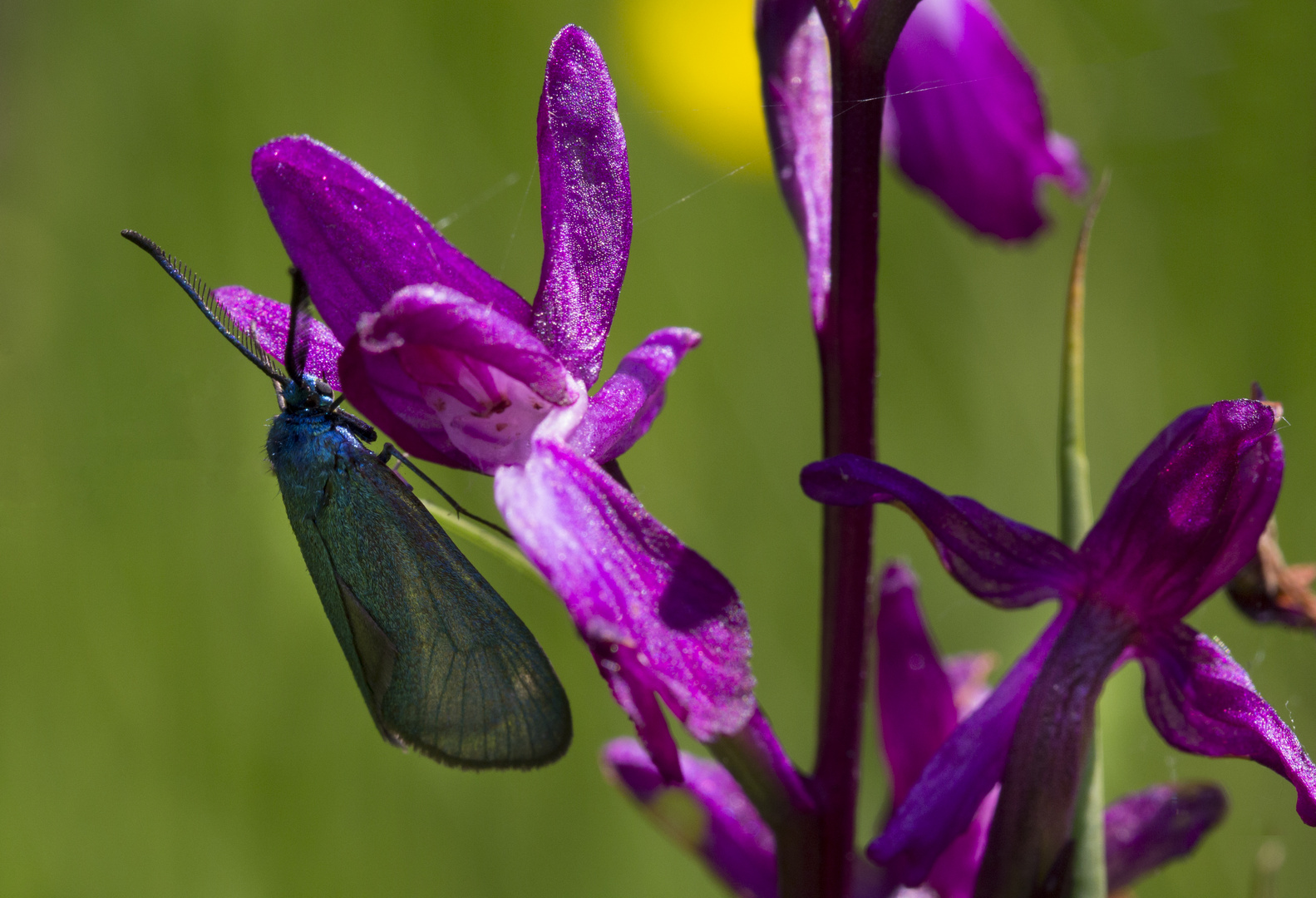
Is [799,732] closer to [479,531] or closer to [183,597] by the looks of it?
[183,597]

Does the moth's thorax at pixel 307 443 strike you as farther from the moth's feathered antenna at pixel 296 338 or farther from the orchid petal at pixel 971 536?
the orchid petal at pixel 971 536

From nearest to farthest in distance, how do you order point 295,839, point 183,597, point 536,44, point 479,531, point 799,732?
point 479,531
point 295,839
point 183,597
point 799,732
point 536,44

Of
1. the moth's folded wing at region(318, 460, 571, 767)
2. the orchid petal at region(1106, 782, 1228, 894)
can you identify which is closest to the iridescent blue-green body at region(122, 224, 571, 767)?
the moth's folded wing at region(318, 460, 571, 767)

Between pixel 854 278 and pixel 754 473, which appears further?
pixel 754 473

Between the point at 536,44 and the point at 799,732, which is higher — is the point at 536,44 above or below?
above

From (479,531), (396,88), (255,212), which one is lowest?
(479,531)

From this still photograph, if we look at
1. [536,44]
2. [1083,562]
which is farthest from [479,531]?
[536,44]

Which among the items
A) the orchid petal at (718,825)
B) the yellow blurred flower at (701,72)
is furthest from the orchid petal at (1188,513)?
the yellow blurred flower at (701,72)
